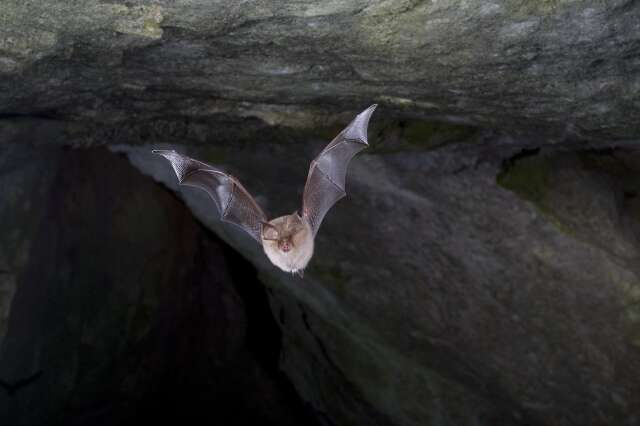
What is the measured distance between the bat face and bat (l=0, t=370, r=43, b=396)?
3.86 metres

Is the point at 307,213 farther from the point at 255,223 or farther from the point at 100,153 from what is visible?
the point at 100,153

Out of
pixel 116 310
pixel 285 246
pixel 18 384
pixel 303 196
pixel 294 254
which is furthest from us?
pixel 116 310

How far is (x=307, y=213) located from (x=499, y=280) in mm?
2194

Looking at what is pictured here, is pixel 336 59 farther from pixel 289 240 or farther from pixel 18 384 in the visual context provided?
pixel 18 384

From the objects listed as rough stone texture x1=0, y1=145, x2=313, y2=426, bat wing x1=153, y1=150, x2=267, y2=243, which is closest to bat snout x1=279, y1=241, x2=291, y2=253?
bat wing x1=153, y1=150, x2=267, y2=243

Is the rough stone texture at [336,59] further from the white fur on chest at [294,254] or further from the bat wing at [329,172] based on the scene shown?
the white fur on chest at [294,254]

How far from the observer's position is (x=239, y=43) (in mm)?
3852

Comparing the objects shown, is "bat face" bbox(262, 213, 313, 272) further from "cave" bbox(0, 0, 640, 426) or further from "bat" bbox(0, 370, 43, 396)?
"bat" bbox(0, 370, 43, 396)

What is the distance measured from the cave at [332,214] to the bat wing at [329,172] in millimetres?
330

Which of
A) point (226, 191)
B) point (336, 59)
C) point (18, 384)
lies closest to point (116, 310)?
point (18, 384)

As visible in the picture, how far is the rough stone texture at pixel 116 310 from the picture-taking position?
693cm

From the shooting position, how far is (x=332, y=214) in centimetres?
676

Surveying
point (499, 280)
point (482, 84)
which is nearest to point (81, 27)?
point (482, 84)

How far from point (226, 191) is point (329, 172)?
0.71 meters
